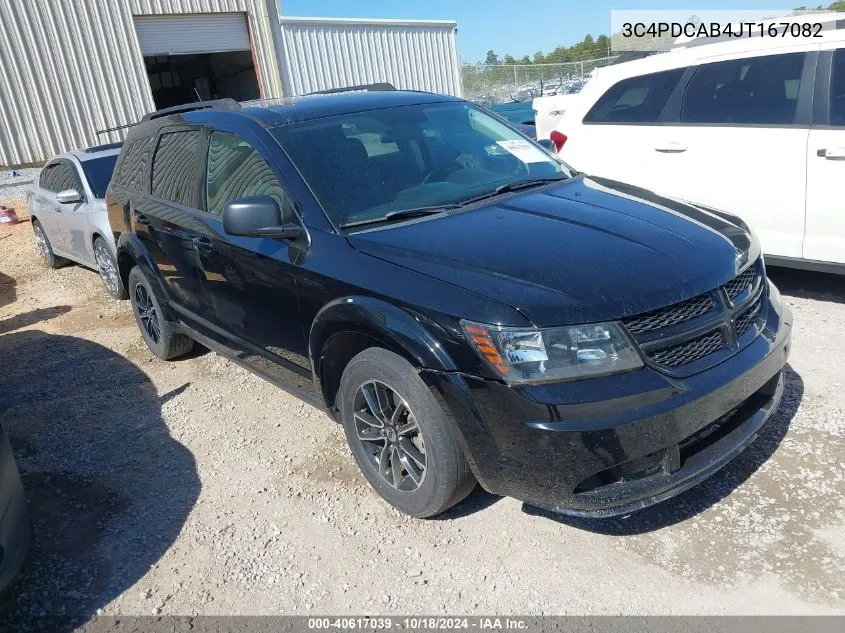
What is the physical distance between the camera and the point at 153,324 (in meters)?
5.40

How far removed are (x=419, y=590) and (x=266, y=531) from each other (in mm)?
871

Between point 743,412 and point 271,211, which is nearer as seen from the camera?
point 743,412

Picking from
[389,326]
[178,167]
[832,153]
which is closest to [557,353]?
[389,326]

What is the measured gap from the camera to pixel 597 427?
246cm

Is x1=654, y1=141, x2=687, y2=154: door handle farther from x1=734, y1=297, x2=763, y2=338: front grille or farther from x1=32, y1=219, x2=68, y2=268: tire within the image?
x1=32, y1=219, x2=68, y2=268: tire

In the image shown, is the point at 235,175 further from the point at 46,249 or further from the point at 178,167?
the point at 46,249

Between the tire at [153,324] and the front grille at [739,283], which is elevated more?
the front grille at [739,283]

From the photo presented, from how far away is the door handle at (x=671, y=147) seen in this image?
5.31 m

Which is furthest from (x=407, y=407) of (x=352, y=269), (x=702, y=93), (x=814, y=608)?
(x=702, y=93)

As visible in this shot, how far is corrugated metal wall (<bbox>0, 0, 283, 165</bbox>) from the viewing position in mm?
15930

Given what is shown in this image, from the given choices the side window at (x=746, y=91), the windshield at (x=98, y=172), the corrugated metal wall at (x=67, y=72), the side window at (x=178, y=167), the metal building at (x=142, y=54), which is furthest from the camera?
the metal building at (x=142, y=54)

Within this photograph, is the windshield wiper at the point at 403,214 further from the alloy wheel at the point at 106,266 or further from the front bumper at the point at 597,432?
the alloy wheel at the point at 106,266

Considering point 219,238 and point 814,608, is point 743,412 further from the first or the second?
point 219,238

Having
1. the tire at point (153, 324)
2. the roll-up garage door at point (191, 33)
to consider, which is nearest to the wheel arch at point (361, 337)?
the tire at point (153, 324)
